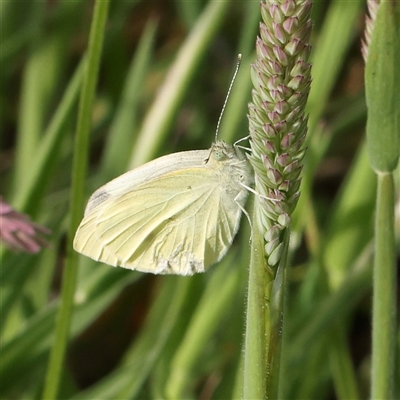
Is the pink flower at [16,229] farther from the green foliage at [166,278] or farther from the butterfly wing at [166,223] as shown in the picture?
the butterfly wing at [166,223]

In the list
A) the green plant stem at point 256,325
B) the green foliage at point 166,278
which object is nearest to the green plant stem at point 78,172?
the green foliage at point 166,278

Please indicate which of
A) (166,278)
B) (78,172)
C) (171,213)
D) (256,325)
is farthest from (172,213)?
(256,325)

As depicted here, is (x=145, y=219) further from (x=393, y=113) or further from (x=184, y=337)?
(x=393, y=113)

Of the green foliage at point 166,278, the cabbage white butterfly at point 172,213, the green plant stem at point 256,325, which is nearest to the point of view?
the green plant stem at point 256,325

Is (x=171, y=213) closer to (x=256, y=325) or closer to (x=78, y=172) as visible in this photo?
(x=78, y=172)

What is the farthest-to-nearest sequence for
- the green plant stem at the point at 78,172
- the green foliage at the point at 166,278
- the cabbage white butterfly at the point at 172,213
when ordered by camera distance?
the green foliage at the point at 166,278, the cabbage white butterfly at the point at 172,213, the green plant stem at the point at 78,172

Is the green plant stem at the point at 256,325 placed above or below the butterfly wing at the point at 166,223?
below
